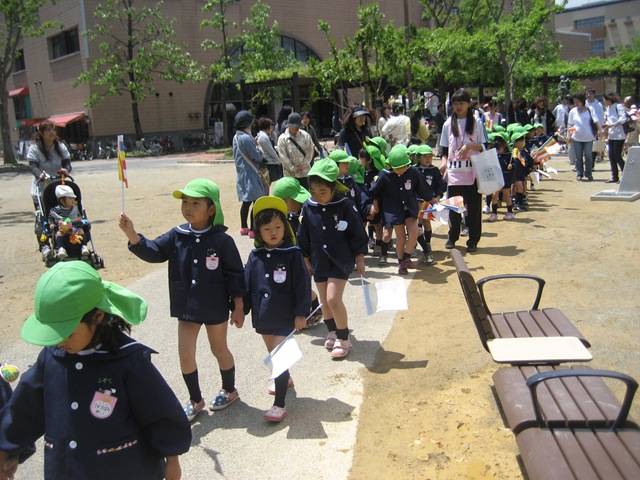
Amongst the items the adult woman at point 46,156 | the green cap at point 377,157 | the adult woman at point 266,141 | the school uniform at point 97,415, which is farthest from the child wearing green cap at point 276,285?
the adult woman at point 266,141

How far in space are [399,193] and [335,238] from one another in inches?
88.9

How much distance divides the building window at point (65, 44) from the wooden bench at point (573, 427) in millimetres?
40273

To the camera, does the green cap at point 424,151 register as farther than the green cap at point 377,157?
No

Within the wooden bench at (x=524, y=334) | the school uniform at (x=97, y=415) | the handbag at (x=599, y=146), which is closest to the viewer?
the school uniform at (x=97, y=415)

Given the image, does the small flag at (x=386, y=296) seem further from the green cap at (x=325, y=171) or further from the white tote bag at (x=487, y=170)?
the white tote bag at (x=487, y=170)

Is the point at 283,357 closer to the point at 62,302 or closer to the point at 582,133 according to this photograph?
the point at 62,302

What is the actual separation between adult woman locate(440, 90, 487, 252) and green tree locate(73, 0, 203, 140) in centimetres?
2960

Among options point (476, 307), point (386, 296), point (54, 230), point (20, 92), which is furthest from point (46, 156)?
point (20, 92)

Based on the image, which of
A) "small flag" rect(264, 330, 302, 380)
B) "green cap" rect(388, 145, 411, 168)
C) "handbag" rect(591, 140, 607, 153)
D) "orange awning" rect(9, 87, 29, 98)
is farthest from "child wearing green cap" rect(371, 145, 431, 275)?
"orange awning" rect(9, 87, 29, 98)

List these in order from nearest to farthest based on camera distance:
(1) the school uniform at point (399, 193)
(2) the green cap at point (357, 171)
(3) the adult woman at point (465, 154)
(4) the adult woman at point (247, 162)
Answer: (1) the school uniform at point (399, 193)
(2) the green cap at point (357, 171)
(3) the adult woman at point (465, 154)
(4) the adult woman at point (247, 162)

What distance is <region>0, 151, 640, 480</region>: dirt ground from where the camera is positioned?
3.70m

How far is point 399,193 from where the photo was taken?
7.16 metres

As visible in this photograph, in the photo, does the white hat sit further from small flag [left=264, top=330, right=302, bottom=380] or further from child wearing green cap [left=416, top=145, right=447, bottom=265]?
small flag [left=264, top=330, right=302, bottom=380]

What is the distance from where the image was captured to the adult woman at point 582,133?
1308 centimetres
